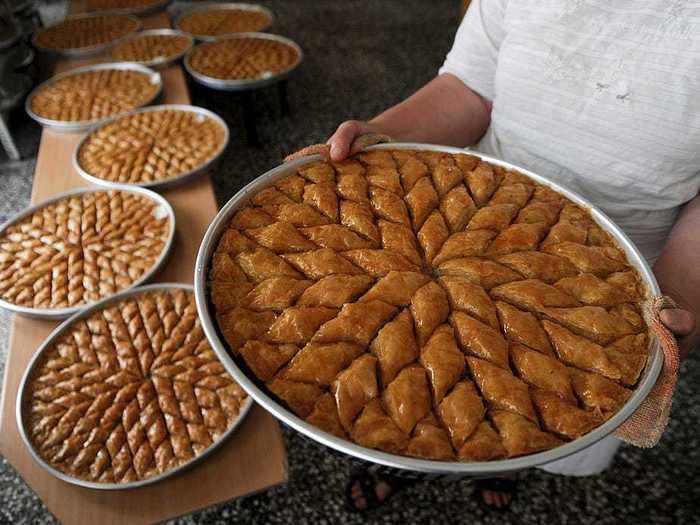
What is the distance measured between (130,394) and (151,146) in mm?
1354

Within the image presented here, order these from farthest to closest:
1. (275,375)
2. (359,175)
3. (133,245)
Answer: (133,245) < (359,175) < (275,375)

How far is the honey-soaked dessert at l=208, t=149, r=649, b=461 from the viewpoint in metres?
0.81

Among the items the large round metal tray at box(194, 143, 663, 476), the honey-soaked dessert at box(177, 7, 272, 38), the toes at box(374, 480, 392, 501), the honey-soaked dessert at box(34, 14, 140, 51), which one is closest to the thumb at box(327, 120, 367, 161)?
the large round metal tray at box(194, 143, 663, 476)

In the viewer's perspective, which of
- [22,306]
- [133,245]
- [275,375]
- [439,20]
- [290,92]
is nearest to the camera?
[275,375]

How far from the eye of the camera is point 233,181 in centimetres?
341

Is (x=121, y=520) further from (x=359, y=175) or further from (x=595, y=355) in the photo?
(x=595, y=355)

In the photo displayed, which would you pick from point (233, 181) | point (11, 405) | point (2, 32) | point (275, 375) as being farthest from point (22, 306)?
point (2, 32)

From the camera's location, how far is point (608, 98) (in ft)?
3.74

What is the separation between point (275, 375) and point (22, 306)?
1.20 metres

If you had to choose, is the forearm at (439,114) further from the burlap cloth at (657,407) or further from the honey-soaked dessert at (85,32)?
the honey-soaked dessert at (85,32)

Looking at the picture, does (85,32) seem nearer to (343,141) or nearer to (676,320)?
(343,141)

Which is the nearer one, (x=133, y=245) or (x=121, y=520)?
(x=121, y=520)

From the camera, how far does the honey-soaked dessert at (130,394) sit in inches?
51.7

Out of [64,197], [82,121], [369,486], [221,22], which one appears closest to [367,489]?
[369,486]
